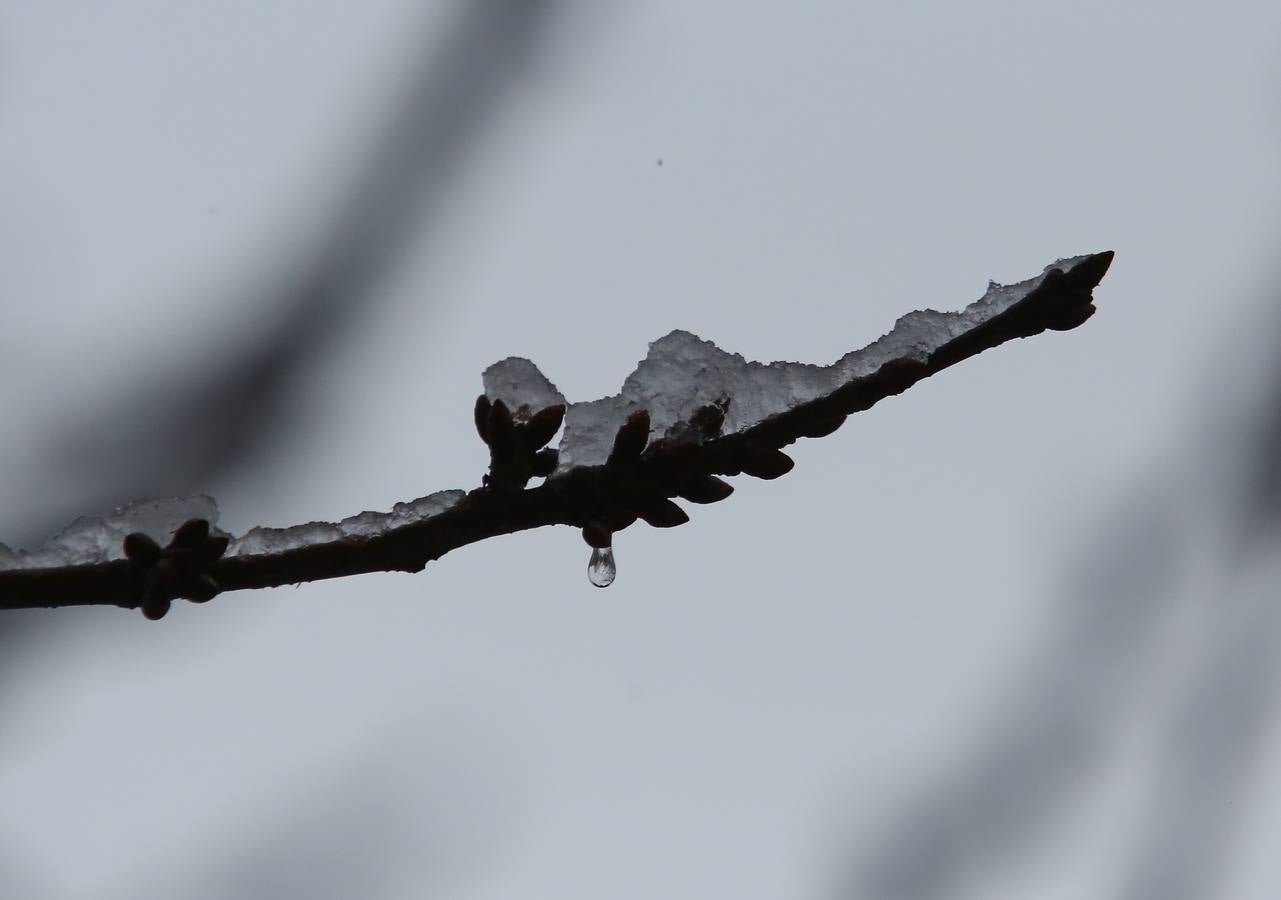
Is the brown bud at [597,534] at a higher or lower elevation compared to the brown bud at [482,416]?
lower

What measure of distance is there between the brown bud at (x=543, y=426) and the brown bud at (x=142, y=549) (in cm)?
42

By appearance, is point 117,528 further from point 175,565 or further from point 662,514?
point 662,514

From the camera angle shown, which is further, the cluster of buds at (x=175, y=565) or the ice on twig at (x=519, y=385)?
the ice on twig at (x=519, y=385)

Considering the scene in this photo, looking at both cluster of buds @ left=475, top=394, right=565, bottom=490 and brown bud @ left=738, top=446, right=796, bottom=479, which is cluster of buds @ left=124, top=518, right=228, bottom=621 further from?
brown bud @ left=738, top=446, right=796, bottom=479

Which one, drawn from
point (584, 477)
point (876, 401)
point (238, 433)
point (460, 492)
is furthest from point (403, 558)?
point (238, 433)

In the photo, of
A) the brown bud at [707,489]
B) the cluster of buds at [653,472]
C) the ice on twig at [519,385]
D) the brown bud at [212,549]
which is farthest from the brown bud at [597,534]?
the brown bud at [212,549]

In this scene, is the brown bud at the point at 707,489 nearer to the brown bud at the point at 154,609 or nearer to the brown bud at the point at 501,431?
the brown bud at the point at 501,431

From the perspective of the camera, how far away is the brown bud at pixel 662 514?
4.29ft

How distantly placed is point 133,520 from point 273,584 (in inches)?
10.1

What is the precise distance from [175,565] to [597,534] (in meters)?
0.46

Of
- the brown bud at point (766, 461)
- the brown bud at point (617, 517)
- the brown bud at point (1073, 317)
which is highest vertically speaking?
the brown bud at point (617, 517)

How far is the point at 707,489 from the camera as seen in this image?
132 cm

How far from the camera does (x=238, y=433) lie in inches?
71.5

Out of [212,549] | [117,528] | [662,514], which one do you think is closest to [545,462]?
[662,514]
